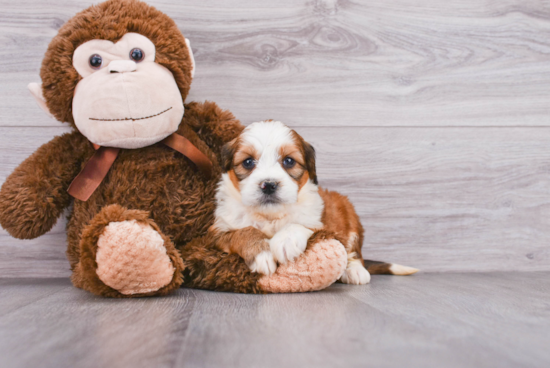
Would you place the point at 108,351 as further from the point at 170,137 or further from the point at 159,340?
the point at 170,137

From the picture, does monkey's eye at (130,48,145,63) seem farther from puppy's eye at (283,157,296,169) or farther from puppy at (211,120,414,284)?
puppy's eye at (283,157,296,169)

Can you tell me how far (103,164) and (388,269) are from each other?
1150 mm

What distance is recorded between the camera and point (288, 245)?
3.84 feet

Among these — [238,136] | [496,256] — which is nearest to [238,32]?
[238,136]

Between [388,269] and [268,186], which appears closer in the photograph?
[268,186]

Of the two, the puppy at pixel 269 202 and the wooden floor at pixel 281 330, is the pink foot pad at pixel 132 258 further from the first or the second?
the puppy at pixel 269 202

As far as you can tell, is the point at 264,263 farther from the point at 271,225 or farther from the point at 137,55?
the point at 137,55

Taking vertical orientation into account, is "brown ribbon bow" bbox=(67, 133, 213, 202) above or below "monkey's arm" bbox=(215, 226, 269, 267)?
above

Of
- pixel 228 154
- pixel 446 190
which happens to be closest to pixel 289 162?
pixel 228 154

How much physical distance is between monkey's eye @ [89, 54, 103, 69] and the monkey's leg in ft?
1.56

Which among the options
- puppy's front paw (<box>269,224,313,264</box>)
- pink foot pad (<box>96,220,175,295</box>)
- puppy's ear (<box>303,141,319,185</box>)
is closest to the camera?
pink foot pad (<box>96,220,175,295</box>)

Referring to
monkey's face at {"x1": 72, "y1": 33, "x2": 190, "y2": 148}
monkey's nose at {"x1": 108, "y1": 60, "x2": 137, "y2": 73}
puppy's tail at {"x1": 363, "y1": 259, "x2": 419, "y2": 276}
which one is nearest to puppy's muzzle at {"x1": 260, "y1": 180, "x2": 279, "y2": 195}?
monkey's face at {"x1": 72, "y1": 33, "x2": 190, "y2": 148}

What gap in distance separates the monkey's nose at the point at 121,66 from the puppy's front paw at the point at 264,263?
69 cm

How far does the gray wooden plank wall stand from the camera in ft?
5.70
